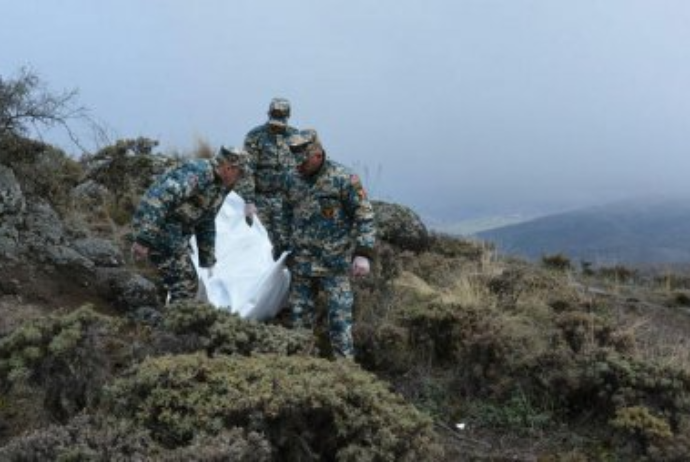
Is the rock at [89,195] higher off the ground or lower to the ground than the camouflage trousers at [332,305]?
higher

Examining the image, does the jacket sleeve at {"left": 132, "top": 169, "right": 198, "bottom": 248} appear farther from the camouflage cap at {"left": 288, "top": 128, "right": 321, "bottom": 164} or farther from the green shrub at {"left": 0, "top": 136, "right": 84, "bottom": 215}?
the green shrub at {"left": 0, "top": 136, "right": 84, "bottom": 215}

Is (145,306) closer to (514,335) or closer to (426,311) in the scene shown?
(426,311)

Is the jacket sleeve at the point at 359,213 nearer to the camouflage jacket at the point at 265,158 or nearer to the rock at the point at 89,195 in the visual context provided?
the camouflage jacket at the point at 265,158

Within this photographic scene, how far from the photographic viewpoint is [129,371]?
508 cm

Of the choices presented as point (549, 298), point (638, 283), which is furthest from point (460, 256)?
point (638, 283)

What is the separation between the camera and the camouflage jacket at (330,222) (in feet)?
23.6

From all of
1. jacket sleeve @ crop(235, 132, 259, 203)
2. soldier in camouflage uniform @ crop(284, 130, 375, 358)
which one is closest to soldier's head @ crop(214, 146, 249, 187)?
soldier in camouflage uniform @ crop(284, 130, 375, 358)

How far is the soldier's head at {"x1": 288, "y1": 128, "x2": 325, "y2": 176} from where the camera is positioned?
7.21 m

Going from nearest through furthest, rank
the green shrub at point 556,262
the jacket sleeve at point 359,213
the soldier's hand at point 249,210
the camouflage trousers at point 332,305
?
the jacket sleeve at point 359,213, the camouflage trousers at point 332,305, the soldier's hand at point 249,210, the green shrub at point 556,262

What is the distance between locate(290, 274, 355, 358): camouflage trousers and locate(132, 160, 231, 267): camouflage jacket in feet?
3.05

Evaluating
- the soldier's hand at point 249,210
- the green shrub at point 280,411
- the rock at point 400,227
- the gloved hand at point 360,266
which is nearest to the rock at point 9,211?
the soldier's hand at point 249,210

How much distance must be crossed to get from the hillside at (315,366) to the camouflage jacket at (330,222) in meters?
0.78

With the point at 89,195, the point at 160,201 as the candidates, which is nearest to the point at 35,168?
the point at 160,201

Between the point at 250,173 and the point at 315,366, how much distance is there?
468 cm
